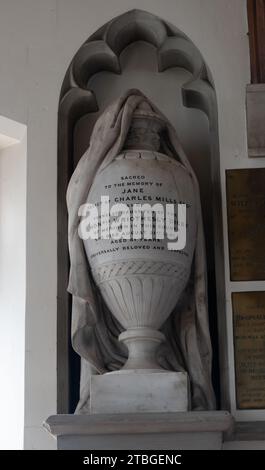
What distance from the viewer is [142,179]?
4.50 metres

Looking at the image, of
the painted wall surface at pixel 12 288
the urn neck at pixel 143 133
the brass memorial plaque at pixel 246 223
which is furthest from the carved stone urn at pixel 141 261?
the painted wall surface at pixel 12 288

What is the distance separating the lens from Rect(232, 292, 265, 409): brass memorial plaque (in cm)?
454

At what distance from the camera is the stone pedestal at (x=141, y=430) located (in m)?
4.20

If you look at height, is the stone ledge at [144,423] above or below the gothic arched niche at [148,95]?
below

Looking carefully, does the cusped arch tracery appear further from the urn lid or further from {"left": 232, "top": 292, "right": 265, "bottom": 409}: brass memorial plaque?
{"left": 232, "top": 292, "right": 265, "bottom": 409}: brass memorial plaque

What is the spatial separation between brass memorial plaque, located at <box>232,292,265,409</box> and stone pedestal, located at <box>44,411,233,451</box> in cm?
30

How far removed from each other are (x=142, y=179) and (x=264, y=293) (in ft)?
2.09

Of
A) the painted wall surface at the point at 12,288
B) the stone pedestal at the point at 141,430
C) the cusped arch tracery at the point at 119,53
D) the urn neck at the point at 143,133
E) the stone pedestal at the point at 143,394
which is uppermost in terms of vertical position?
the cusped arch tracery at the point at 119,53

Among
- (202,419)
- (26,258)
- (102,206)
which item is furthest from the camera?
(26,258)

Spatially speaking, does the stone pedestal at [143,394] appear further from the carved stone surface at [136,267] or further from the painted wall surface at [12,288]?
the painted wall surface at [12,288]

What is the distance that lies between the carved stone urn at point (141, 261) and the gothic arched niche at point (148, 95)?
291 millimetres


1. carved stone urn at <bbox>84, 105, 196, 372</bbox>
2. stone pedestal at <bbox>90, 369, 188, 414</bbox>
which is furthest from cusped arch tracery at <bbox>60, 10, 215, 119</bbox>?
stone pedestal at <bbox>90, 369, 188, 414</bbox>

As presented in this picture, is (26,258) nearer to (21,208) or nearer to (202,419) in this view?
(21,208)

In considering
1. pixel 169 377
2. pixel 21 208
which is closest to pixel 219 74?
pixel 21 208
